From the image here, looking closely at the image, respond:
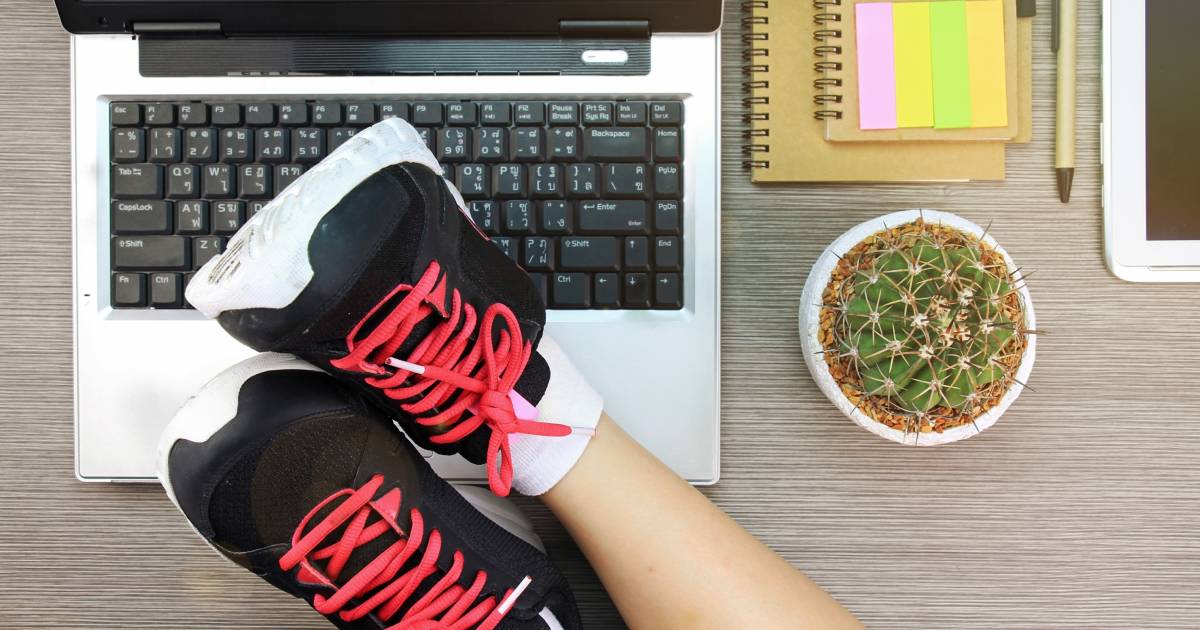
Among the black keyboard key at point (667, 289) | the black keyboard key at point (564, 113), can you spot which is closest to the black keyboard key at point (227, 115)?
the black keyboard key at point (564, 113)

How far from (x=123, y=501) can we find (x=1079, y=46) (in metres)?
0.86

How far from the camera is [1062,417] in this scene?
22.7 inches

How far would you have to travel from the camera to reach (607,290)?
53 cm

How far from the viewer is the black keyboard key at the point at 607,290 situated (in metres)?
0.53

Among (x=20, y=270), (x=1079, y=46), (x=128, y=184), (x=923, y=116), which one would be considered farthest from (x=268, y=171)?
(x=1079, y=46)

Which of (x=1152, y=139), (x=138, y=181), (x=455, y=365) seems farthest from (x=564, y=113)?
(x=1152, y=139)

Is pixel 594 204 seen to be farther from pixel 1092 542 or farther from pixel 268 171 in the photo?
pixel 1092 542

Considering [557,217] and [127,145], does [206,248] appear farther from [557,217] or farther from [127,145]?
[557,217]

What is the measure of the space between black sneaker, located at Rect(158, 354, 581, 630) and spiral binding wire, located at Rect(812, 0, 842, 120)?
1.33 feet

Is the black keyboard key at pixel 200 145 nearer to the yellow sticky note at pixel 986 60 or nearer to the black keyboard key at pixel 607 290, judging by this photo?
the black keyboard key at pixel 607 290

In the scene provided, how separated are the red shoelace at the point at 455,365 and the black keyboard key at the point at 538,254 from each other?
0.14 feet

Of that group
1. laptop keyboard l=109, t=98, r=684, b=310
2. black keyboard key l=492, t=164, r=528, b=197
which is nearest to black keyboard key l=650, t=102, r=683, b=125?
laptop keyboard l=109, t=98, r=684, b=310

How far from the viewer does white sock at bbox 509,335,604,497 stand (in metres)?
0.53

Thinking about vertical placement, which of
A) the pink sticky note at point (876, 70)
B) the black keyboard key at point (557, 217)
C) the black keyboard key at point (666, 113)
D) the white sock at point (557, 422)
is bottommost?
the white sock at point (557, 422)
